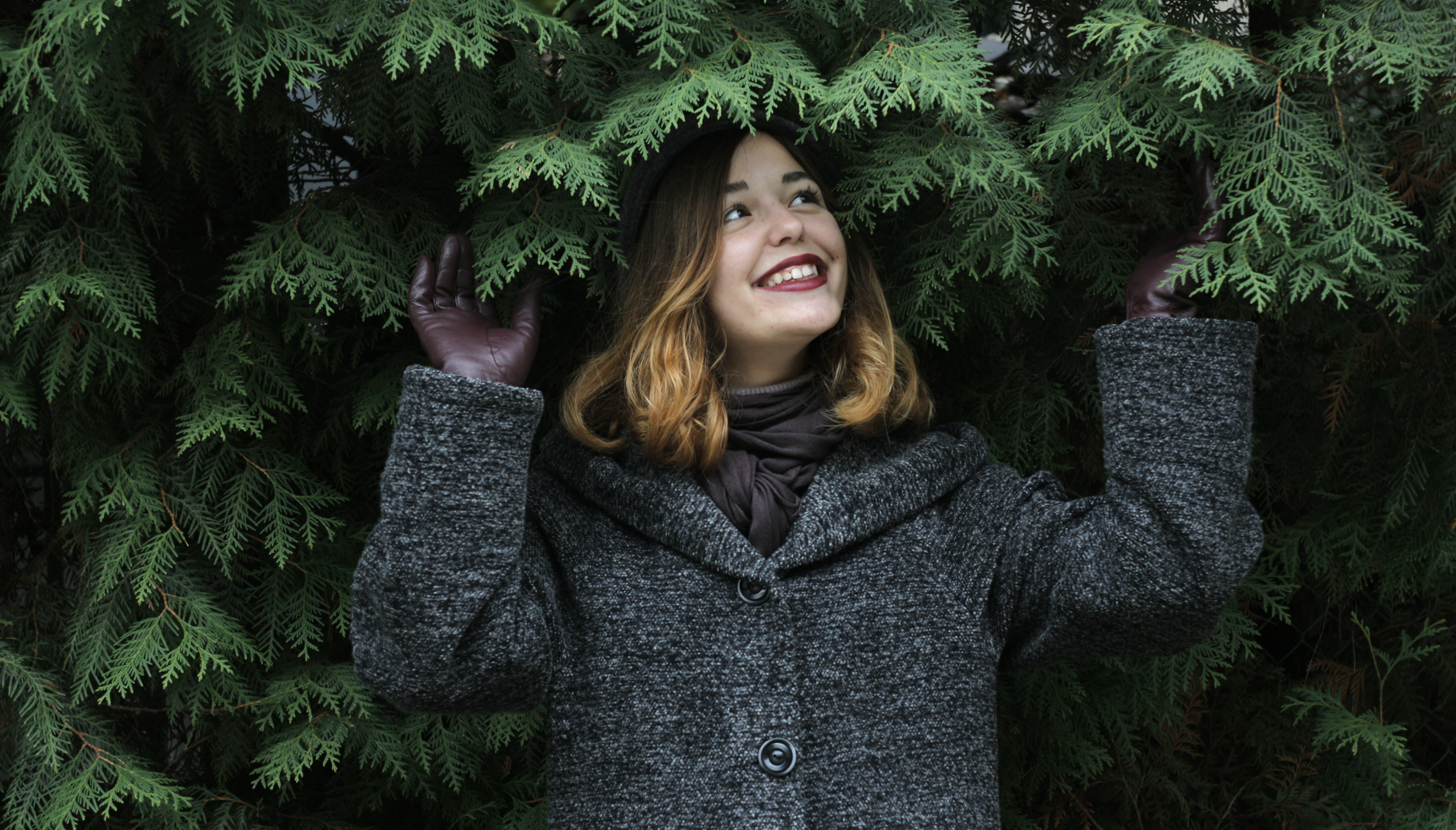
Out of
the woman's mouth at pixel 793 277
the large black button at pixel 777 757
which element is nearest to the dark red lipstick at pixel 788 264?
the woman's mouth at pixel 793 277

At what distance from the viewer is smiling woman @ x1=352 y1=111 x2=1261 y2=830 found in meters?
1.67

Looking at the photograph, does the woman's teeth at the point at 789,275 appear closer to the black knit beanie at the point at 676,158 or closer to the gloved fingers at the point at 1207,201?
the black knit beanie at the point at 676,158

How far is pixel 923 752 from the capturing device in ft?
5.87

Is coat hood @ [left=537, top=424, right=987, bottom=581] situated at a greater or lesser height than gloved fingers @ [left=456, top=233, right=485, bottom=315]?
lesser

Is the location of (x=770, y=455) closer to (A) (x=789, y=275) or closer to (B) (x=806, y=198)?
(A) (x=789, y=275)

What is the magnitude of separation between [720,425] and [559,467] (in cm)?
32

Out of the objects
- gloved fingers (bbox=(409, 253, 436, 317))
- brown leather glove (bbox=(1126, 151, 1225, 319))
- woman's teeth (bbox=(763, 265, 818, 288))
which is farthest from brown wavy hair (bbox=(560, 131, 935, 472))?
brown leather glove (bbox=(1126, 151, 1225, 319))

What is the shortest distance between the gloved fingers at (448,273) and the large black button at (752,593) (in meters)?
0.71

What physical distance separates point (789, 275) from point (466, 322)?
59cm

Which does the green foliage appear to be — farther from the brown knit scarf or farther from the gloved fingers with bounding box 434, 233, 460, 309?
the brown knit scarf

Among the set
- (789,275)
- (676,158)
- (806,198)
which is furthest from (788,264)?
(676,158)

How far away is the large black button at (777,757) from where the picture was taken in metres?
1.73

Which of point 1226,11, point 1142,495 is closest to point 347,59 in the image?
point 1142,495

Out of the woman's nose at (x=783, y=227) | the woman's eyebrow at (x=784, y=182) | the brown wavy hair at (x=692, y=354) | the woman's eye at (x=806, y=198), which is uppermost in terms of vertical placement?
the woman's eyebrow at (x=784, y=182)
